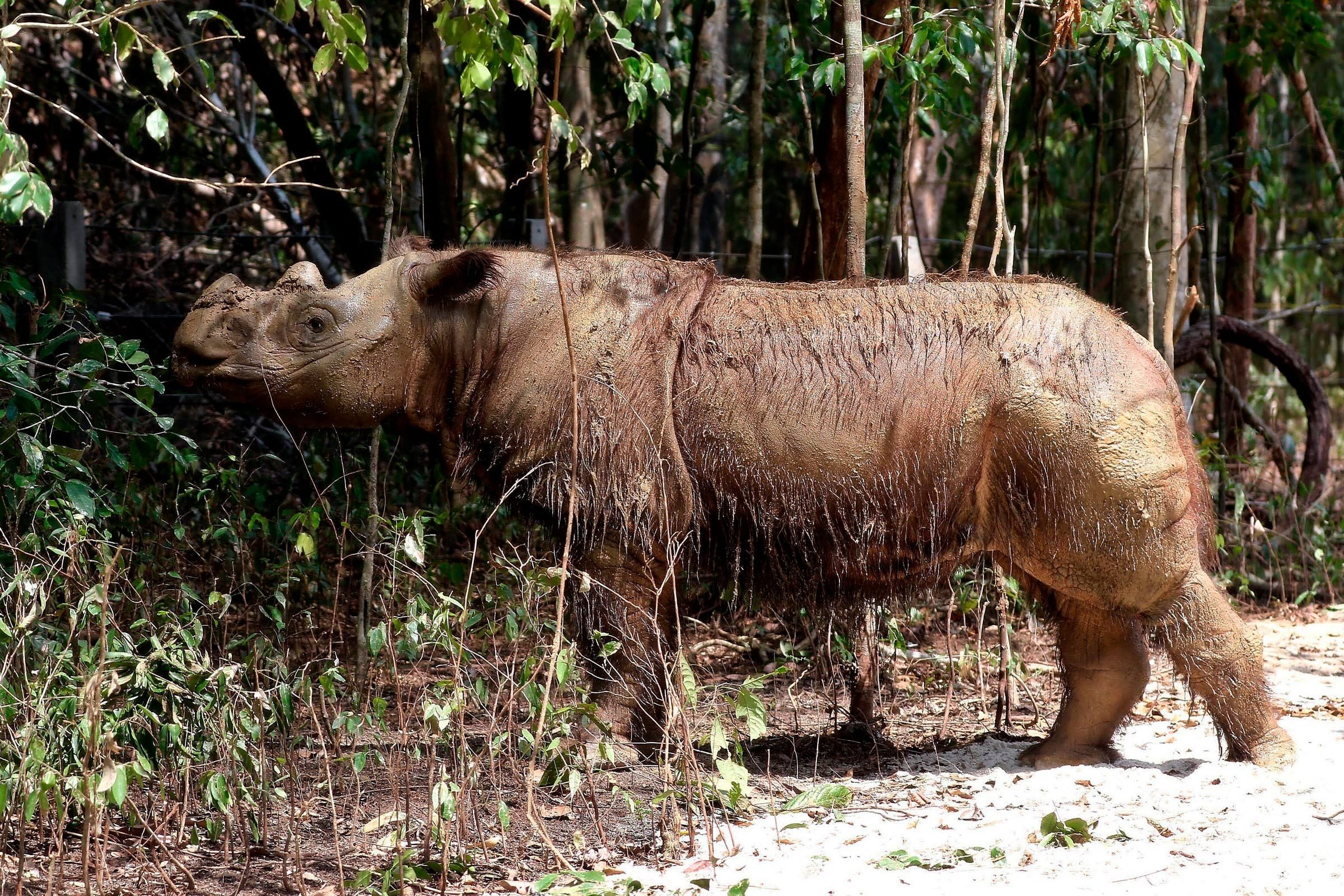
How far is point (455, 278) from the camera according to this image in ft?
14.9

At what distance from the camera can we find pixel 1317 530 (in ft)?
24.6

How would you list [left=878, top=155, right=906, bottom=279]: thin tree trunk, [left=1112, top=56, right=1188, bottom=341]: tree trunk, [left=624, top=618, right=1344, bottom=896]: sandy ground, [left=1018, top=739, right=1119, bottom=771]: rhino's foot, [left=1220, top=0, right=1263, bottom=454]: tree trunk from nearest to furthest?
[left=624, top=618, right=1344, bottom=896]: sandy ground < [left=1018, top=739, right=1119, bottom=771]: rhino's foot < [left=878, top=155, right=906, bottom=279]: thin tree trunk < [left=1112, top=56, right=1188, bottom=341]: tree trunk < [left=1220, top=0, right=1263, bottom=454]: tree trunk

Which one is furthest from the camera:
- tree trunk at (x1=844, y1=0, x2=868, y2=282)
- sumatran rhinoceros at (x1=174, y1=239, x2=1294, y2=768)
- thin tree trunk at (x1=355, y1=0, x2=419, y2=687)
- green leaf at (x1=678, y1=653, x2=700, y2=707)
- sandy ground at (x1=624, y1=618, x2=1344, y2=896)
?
tree trunk at (x1=844, y1=0, x2=868, y2=282)

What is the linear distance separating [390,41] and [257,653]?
6.53 metres

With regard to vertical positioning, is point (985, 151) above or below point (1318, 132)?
below

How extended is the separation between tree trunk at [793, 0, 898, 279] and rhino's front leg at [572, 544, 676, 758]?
2.20m

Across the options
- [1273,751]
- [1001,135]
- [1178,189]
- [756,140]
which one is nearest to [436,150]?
[756,140]

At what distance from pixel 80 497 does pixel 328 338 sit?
91 cm

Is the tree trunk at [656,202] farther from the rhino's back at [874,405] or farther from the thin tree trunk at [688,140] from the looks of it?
the rhino's back at [874,405]

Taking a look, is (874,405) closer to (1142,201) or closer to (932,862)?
(932,862)

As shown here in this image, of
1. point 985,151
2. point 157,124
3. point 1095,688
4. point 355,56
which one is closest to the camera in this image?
point 157,124

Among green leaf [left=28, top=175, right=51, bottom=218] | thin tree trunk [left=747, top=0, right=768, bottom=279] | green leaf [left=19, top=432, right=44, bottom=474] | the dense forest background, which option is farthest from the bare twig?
thin tree trunk [left=747, top=0, right=768, bottom=279]

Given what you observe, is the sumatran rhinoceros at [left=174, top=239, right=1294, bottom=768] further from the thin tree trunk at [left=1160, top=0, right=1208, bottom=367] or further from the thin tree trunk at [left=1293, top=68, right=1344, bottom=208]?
the thin tree trunk at [left=1293, top=68, right=1344, bottom=208]

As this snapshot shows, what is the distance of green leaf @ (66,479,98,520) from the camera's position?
425cm
